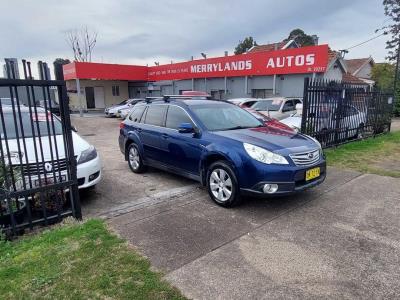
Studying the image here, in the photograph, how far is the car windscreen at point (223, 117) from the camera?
199 inches

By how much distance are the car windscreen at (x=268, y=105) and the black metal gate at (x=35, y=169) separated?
9.40 meters

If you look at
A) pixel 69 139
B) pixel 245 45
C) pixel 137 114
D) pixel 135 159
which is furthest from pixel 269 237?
pixel 245 45

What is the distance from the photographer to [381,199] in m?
4.84

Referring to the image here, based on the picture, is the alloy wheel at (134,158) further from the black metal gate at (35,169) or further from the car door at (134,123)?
the black metal gate at (35,169)

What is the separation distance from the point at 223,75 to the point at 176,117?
55.2 ft

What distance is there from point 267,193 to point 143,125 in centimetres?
320

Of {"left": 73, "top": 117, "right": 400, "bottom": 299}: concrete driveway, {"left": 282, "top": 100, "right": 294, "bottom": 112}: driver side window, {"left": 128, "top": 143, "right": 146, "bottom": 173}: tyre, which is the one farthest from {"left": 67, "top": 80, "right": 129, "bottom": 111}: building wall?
{"left": 73, "top": 117, "right": 400, "bottom": 299}: concrete driveway

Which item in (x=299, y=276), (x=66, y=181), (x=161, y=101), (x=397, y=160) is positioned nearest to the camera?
(x=299, y=276)

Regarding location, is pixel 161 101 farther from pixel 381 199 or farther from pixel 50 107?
pixel 381 199

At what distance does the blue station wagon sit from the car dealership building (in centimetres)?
1266

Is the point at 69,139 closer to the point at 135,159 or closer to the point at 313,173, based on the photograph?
the point at 135,159

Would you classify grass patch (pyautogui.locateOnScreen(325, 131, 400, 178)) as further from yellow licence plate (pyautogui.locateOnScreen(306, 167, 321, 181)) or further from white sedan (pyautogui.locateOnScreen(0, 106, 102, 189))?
white sedan (pyautogui.locateOnScreen(0, 106, 102, 189))

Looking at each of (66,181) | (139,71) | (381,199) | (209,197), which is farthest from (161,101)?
(139,71)

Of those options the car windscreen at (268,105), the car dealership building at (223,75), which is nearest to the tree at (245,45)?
the car dealership building at (223,75)
